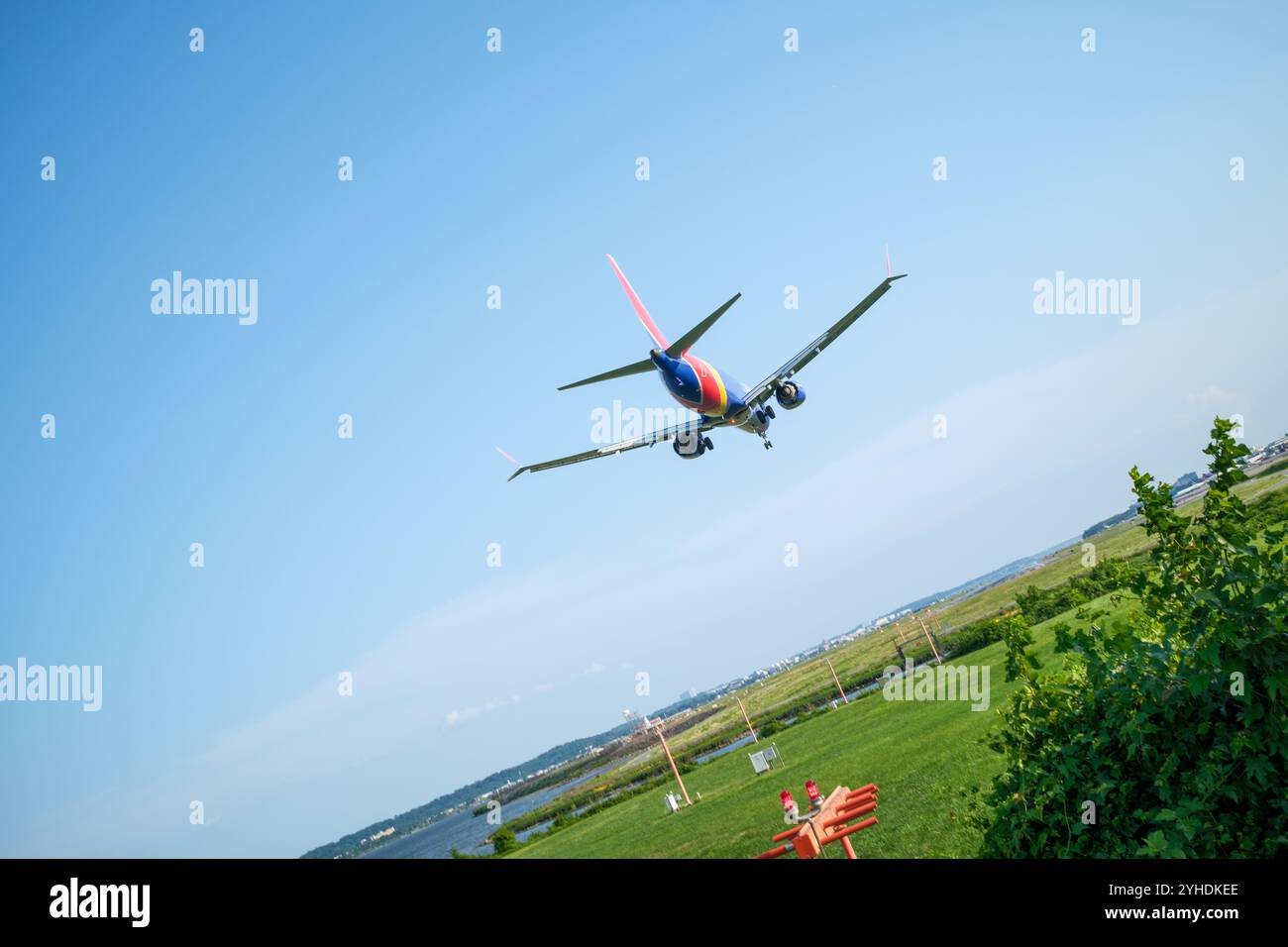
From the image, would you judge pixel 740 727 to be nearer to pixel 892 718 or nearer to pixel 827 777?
pixel 892 718

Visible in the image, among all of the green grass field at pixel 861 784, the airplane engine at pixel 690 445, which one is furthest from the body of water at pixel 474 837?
the airplane engine at pixel 690 445

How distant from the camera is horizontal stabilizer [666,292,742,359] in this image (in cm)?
1792

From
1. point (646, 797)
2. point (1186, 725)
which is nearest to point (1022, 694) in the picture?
point (1186, 725)

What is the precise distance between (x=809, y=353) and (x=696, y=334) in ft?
16.0

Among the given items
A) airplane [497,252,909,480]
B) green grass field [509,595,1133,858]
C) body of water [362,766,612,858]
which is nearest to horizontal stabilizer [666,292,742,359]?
airplane [497,252,909,480]

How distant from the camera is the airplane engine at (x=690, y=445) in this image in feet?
78.4

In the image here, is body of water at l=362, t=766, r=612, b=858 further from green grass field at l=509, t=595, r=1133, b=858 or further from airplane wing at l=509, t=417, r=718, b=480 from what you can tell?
airplane wing at l=509, t=417, r=718, b=480

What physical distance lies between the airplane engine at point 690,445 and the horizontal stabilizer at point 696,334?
317cm

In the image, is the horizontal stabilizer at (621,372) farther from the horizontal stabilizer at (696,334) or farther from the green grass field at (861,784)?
the green grass field at (861,784)

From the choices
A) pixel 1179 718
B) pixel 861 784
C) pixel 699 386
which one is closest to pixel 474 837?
pixel 861 784

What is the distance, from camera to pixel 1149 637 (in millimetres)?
6324

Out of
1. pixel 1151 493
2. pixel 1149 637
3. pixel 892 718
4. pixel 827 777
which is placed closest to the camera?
pixel 1151 493

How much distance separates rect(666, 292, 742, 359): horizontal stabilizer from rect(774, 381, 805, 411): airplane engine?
4.41m
